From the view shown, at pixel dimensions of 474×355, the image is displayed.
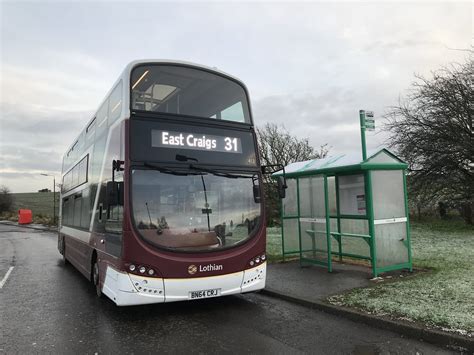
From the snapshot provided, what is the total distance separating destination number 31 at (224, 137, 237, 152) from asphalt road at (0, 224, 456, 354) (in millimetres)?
2700

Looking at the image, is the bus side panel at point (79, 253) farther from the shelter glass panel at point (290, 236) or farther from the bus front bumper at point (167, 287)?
the shelter glass panel at point (290, 236)

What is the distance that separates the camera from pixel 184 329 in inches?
225

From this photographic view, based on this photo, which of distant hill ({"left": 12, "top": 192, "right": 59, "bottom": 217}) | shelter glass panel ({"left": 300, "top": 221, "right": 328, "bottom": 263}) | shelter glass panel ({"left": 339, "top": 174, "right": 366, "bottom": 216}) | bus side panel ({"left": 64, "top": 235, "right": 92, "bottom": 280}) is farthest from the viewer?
distant hill ({"left": 12, "top": 192, "right": 59, "bottom": 217})

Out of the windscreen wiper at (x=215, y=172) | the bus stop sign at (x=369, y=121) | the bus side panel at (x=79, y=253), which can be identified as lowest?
the bus side panel at (x=79, y=253)

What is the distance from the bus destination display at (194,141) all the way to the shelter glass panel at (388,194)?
11.1ft

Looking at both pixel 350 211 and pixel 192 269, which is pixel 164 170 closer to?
pixel 192 269

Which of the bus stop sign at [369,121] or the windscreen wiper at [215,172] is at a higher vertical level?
the bus stop sign at [369,121]

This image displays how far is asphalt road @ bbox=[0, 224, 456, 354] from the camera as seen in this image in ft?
16.1

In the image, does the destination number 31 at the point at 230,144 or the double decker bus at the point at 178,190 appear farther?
the destination number 31 at the point at 230,144

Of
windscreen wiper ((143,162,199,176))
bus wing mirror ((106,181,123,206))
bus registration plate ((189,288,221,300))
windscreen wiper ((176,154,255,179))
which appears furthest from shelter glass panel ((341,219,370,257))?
bus wing mirror ((106,181,123,206))

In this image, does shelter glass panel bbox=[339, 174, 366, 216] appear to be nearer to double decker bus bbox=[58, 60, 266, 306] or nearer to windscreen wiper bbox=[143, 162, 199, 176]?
double decker bus bbox=[58, 60, 266, 306]

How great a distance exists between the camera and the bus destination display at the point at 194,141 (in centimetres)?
629

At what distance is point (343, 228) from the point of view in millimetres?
9734

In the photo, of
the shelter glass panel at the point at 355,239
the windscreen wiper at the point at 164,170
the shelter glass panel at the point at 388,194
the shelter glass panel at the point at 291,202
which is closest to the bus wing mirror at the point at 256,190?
the windscreen wiper at the point at 164,170
